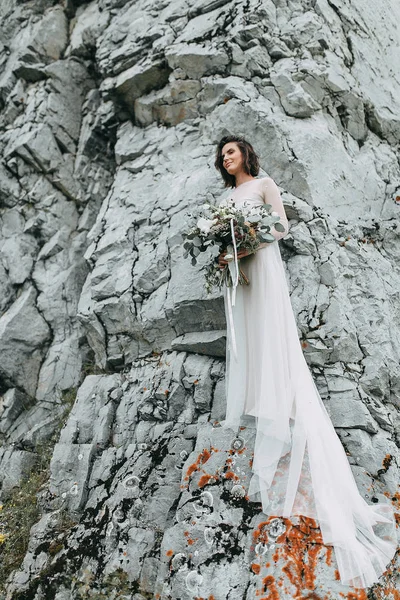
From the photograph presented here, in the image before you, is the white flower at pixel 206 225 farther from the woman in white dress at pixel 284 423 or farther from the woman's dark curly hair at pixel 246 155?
the woman's dark curly hair at pixel 246 155

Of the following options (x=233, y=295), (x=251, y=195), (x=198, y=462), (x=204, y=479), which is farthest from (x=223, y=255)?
(x=204, y=479)

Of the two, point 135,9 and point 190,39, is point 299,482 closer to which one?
point 190,39

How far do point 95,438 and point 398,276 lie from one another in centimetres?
488

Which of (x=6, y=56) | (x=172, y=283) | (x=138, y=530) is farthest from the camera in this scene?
(x=6, y=56)

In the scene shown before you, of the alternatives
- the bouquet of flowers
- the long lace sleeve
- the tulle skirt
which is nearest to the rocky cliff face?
the tulle skirt

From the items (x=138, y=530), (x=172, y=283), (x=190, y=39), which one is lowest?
(x=138, y=530)

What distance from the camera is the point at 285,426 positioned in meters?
5.34

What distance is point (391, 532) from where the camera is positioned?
4.93m

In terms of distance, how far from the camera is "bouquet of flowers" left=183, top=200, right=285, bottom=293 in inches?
229

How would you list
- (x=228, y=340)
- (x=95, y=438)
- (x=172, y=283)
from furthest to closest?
(x=172, y=283) < (x=95, y=438) < (x=228, y=340)

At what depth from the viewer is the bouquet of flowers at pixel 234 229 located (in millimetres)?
5824

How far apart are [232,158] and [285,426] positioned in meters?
3.56

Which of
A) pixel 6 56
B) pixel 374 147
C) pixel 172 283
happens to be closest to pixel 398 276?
pixel 374 147

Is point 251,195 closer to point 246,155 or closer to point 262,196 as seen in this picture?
point 262,196
